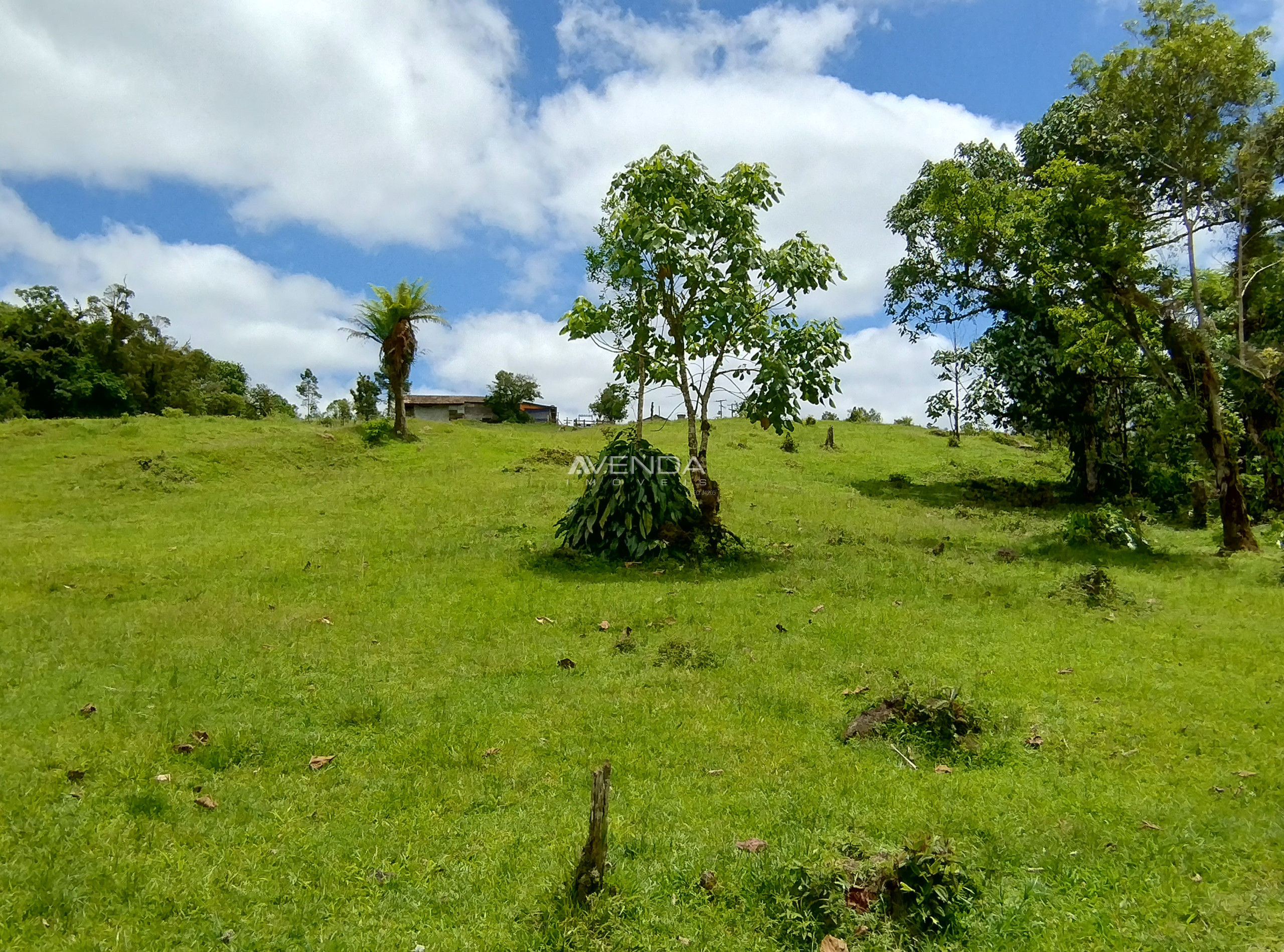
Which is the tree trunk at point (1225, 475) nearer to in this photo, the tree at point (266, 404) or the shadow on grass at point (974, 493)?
the shadow on grass at point (974, 493)

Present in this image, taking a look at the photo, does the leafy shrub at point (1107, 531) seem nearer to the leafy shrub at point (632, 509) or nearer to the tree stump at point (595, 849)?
the leafy shrub at point (632, 509)

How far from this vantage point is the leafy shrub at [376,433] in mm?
31250

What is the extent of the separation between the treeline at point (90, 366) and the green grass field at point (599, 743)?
31.4m

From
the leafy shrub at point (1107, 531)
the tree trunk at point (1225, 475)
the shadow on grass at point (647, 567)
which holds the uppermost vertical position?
the tree trunk at point (1225, 475)

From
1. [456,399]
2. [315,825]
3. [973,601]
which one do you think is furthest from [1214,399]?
[456,399]

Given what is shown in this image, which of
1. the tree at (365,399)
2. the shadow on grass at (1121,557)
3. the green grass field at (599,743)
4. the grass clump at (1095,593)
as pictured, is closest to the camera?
the green grass field at (599,743)

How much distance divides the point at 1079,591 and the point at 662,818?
336 inches

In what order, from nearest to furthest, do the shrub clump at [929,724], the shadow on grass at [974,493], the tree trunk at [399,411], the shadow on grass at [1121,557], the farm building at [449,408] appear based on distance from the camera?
the shrub clump at [929,724]
the shadow on grass at [1121,557]
the shadow on grass at [974,493]
the tree trunk at [399,411]
the farm building at [449,408]

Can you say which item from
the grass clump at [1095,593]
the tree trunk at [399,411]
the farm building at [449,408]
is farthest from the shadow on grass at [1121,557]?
the farm building at [449,408]

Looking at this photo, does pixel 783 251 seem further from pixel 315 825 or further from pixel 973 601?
pixel 315 825

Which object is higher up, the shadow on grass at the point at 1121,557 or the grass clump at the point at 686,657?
the shadow on grass at the point at 1121,557

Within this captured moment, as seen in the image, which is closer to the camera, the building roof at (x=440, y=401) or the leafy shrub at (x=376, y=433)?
the leafy shrub at (x=376, y=433)

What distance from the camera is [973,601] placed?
11297mm

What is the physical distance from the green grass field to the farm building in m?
50.5
